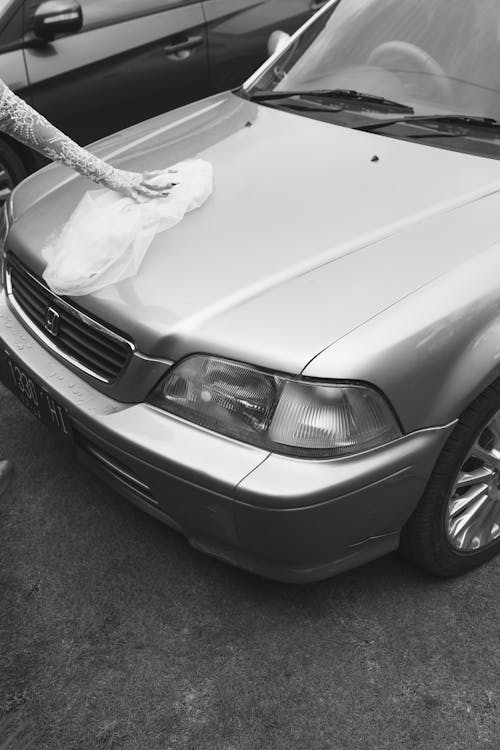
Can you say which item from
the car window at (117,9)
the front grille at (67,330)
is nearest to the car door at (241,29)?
the car window at (117,9)

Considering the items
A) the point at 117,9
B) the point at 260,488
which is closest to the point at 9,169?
the point at 117,9

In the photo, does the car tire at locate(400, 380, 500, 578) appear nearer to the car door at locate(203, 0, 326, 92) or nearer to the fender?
the fender

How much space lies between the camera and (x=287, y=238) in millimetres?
2029

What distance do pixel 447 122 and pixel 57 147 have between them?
3.84 ft

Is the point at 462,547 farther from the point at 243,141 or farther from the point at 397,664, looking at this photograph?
the point at 243,141

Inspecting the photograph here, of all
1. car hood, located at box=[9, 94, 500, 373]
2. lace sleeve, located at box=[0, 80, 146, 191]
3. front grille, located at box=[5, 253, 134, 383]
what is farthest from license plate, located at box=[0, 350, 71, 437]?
lace sleeve, located at box=[0, 80, 146, 191]

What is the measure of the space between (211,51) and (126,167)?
2.09 metres

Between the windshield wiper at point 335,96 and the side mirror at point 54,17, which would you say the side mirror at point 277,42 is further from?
the side mirror at point 54,17

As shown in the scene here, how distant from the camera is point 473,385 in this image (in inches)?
72.2

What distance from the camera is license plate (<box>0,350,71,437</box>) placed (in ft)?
6.96

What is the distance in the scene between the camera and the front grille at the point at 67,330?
6.59 feet

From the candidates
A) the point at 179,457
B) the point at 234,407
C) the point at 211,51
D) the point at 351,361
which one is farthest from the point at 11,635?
the point at 211,51

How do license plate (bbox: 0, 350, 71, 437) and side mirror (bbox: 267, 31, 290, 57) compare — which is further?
side mirror (bbox: 267, 31, 290, 57)

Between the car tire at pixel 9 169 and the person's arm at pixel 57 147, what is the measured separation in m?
1.86
